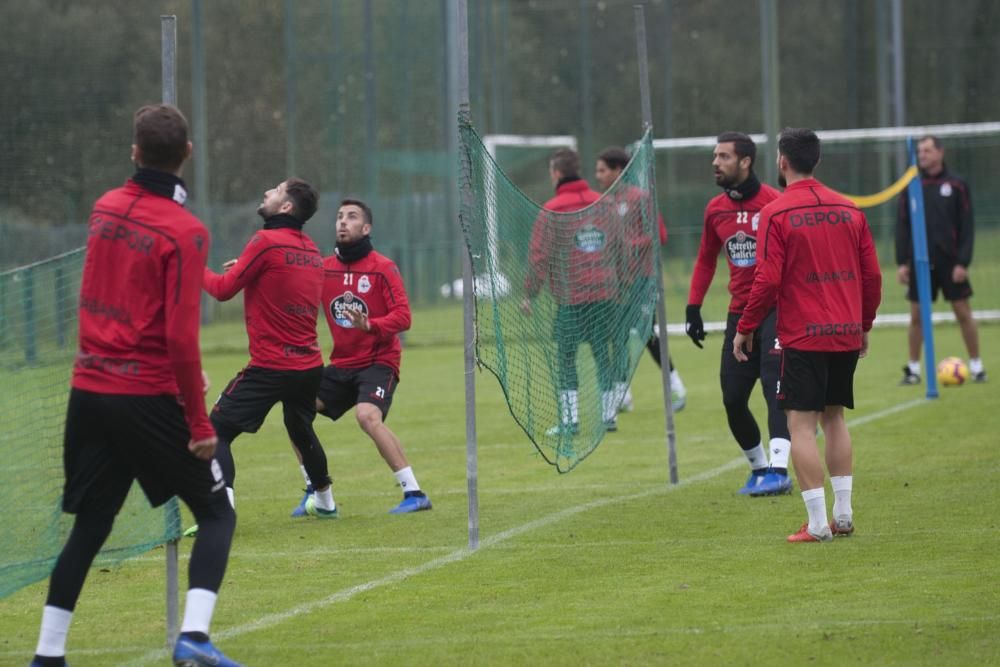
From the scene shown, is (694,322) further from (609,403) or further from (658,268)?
(609,403)

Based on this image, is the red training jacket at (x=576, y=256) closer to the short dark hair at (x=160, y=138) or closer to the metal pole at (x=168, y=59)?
the metal pole at (x=168, y=59)

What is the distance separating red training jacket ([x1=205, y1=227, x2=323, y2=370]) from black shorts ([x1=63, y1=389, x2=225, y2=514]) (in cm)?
312

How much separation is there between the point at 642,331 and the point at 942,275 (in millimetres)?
5776

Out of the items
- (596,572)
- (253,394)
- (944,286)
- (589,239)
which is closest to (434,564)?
(596,572)

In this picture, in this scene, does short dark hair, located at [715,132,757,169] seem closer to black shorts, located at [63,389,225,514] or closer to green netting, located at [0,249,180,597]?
green netting, located at [0,249,180,597]

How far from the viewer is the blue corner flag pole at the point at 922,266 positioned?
15.1 meters

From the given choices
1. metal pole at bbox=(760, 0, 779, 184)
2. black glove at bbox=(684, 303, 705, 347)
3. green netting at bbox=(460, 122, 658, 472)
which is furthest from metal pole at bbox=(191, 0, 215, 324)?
black glove at bbox=(684, 303, 705, 347)

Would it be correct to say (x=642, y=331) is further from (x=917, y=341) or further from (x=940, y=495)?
(x=917, y=341)

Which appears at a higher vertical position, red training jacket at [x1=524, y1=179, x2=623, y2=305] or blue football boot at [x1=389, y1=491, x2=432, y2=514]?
red training jacket at [x1=524, y1=179, x2=623, y2=305]

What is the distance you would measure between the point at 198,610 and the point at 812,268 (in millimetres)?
3889

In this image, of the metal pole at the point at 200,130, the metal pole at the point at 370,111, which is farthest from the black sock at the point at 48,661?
the metal pole at the point at 370,111

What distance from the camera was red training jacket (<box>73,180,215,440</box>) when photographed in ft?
18.6

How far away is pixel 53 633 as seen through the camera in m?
5.83

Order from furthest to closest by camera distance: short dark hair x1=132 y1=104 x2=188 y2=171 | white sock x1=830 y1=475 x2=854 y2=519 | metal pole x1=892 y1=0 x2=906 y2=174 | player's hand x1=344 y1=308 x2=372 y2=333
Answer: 1. metal pole x1=892 y1=0 x2=906 y2=174
2. player's hand x1=344 y1=308 x2=372 y2=333
3. white sock x1=830 y1=475 x2=854 y2=519
4. short dark hair x1=132 y1=104 x2=188 y2=171
